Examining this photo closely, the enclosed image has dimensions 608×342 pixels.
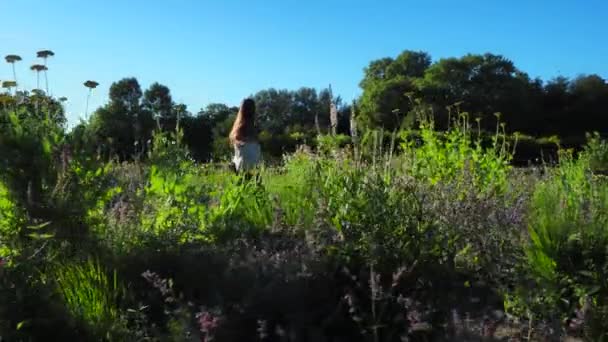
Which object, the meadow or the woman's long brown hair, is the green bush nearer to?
the meadow

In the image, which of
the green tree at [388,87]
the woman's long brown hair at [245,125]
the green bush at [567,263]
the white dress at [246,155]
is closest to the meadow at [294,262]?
the green bush at [567,263]

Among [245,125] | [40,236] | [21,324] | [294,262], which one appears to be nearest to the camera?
[21,324]

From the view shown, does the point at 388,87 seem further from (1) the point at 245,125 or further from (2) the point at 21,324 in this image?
(2) the point at 21,324

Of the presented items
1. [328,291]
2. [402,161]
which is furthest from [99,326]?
[402,161]

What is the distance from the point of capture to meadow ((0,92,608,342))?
8.29 feet

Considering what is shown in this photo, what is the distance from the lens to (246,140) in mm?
8211

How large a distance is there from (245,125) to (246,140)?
0.28 m

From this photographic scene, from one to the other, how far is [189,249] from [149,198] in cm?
79

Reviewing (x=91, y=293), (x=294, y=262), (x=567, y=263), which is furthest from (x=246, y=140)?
(x=567, y=263)

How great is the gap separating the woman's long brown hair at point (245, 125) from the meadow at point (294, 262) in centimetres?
435

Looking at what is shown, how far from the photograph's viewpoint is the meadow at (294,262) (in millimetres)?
2525

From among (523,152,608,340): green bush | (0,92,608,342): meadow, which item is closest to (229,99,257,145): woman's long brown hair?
(0,92,608,342): meadow

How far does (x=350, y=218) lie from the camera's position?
3.24m

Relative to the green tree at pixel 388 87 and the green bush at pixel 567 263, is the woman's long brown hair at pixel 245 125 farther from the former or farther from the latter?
the green tree at pixel 388 87
